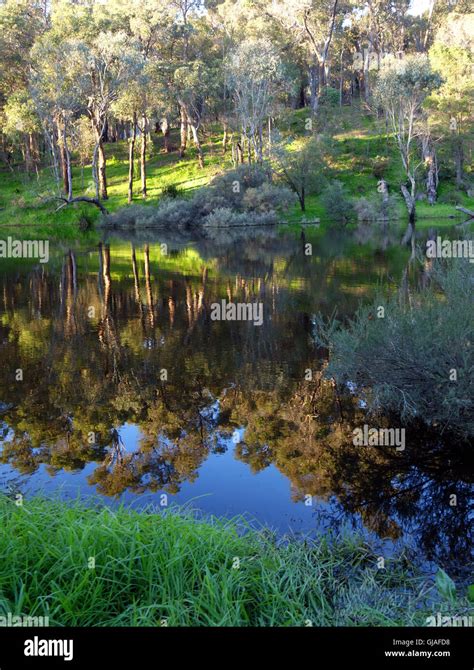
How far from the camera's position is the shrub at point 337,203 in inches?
2290

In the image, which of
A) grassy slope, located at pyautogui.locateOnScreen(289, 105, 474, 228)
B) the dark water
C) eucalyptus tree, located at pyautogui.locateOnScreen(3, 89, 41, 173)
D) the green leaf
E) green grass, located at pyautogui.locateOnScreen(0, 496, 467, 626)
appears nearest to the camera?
green grass, located at pyautogui.locateOnScreen(0, 496, 467, 626)

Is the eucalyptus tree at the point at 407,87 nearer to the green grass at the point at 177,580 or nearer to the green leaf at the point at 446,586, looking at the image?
the green leaf at the point at 446,586

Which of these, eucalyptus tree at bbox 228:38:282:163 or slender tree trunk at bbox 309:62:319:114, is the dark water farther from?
slender tree trunk at bbox 309:62:319:114

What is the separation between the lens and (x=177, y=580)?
5.10m

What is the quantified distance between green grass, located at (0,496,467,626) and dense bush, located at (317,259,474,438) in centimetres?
348

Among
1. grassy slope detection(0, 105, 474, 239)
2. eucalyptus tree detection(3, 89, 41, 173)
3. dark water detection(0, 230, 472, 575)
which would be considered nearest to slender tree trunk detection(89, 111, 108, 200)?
grassy slope detection(0, 105, 474, 239)

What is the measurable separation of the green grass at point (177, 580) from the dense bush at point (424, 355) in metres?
3.48

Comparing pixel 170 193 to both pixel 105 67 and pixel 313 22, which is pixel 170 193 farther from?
pixel 313 22

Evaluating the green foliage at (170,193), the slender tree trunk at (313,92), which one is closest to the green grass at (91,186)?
the green foliage at (170,193)

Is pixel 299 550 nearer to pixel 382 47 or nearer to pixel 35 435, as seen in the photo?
pixel 35 435

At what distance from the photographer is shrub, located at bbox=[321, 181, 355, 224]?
191 ft

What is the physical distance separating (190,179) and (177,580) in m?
62.3

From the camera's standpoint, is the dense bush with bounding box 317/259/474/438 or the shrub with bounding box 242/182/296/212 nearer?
the dense bush with bounding box 317/259/474/438
